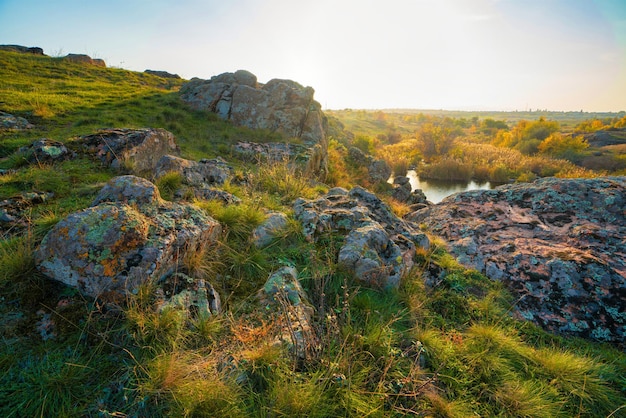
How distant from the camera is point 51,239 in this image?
2947 millimetres

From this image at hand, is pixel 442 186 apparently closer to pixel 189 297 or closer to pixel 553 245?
pixel 553 245

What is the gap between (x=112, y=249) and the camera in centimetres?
294

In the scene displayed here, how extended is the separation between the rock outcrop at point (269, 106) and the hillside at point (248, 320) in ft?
35.3

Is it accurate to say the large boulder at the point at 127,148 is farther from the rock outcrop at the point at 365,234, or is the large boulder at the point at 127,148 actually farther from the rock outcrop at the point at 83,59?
the rock outcrop at the point at 83,59

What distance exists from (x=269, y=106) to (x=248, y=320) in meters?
15.3

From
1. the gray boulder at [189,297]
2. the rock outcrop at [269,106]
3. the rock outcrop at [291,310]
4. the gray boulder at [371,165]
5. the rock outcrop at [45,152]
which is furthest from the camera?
the gray boulder at [371,165]

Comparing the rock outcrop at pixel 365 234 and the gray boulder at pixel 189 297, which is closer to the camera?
the gray boulder at pixel 189 297

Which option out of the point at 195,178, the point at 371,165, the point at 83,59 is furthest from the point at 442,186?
the point at 83,59

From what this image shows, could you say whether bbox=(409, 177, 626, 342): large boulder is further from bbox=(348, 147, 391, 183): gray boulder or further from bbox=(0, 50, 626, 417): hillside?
bbox=(348, 147, 391, 183): gray boulder

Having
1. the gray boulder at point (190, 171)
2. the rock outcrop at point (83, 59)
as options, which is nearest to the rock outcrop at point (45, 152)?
the gray boulder at point (190, 171)

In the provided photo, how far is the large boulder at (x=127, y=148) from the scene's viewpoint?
6.78 m

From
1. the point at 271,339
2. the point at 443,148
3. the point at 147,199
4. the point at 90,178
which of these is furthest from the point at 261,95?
the point at 443,148

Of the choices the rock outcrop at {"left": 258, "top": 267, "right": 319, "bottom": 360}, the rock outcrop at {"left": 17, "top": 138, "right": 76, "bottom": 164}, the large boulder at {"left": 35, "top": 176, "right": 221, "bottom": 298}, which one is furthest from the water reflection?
the large boulder at {"left": 35, "top": 176, "right": 221, "bottom": 298}

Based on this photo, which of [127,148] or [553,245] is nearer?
[553,245]
